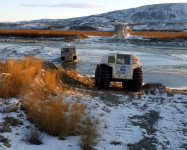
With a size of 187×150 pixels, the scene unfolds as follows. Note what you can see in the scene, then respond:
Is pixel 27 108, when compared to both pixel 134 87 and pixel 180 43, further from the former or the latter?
pixel 180 43

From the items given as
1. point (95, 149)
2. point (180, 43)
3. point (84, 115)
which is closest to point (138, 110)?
point (84, 115)

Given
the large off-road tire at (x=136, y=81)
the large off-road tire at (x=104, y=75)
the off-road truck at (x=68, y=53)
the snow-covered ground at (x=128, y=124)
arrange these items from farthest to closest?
the off-road truck at (x=68, y=53), the large off-road tire at (x=136, y=81), the large off-road tire at (x=104, y=75), the snow-covered ground at (x=128, y=124)

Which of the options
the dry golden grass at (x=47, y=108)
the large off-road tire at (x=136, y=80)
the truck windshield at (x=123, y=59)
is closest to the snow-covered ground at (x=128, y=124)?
the dry golden grass at (x=47, y=108)

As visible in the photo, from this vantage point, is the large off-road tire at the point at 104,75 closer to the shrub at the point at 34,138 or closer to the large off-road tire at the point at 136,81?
the large off-road tire at the point at 136,81

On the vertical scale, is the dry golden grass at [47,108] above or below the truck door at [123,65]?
below

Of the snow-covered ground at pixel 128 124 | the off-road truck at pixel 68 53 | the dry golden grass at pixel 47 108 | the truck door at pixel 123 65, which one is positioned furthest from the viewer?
the off-road truck at pixel 68 53

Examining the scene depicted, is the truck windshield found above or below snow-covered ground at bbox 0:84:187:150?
above

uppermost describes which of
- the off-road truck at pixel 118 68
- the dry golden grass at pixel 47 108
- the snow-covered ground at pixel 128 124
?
the off-road truck at pixel 118 68

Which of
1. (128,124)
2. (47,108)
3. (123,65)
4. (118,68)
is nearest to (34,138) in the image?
(47,108)

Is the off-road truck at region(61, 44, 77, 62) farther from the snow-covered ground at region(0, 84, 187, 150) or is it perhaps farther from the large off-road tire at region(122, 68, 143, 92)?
the snow-covered ground at region(0, 84, 187, 150)

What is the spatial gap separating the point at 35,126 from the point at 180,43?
35975mm

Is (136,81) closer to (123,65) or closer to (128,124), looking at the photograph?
(123,65)

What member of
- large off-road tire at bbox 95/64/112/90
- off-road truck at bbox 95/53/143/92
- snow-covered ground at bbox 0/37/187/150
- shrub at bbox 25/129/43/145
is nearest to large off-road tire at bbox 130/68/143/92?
off-road truck at bbox 95/53/143/92

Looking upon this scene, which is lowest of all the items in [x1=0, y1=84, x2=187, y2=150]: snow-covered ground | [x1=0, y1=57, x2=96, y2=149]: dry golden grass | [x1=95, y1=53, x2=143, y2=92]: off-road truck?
[x1=0, y1=84, x2=187, y2=150]: snow-covered ground
